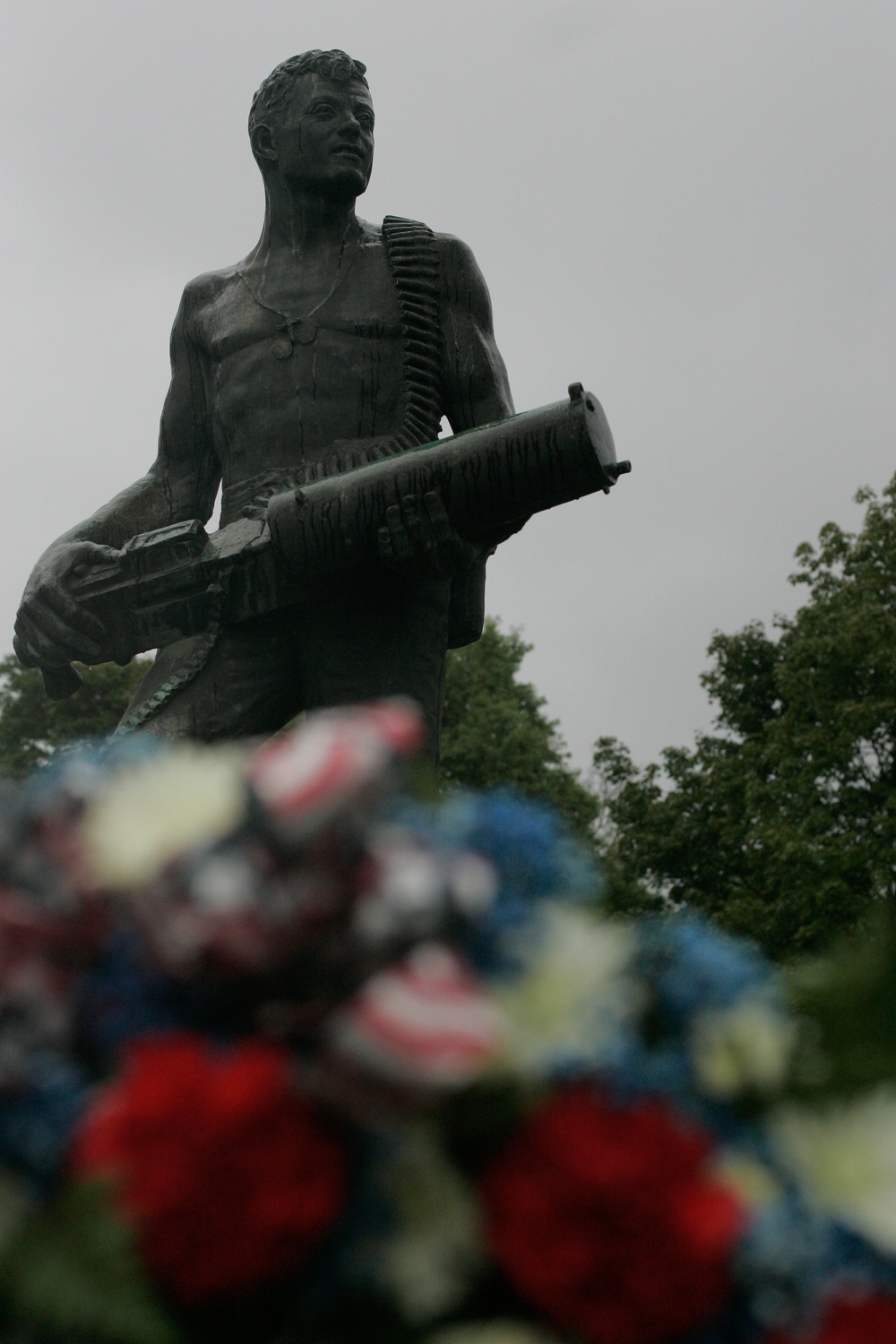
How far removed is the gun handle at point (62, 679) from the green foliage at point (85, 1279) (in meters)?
4.37

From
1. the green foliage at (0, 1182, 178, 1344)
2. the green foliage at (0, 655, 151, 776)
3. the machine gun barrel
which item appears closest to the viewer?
the green foliage at (0, 1182, 178, 1344)

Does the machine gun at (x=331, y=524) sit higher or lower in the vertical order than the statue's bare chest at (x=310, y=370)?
lower

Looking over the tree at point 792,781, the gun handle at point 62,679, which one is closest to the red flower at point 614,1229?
the gun handle at point 62,679

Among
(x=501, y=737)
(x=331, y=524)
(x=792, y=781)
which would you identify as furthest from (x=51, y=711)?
(x=331, y=524)

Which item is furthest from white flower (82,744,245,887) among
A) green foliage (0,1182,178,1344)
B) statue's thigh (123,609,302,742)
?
statue's thigh (123,609,302,742)

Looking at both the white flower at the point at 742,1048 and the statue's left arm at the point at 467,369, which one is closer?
the white flower at the point at 742,1048

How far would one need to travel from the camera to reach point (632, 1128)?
1.35 m

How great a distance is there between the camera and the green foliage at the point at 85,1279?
123 centimetres

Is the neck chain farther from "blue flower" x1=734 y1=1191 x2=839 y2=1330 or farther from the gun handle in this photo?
"blue flower" x1=734 y1=1191 x2=839 y2=1330

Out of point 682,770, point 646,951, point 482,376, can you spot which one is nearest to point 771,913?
point 682,770

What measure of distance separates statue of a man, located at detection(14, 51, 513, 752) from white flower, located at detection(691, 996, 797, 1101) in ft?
12.0

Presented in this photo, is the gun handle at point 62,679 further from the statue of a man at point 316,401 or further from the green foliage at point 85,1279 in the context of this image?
the green foliage at point 85,1279

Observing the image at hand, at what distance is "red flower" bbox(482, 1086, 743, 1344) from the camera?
1.26 m

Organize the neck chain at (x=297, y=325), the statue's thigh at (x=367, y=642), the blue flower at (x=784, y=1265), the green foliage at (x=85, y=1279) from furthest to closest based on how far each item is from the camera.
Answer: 1. the neck chain at (x=297, y=325)
2. the statue's thigh at (x=367, y=642)
3. the blue flower at (x=784, y=1265)
4. the green foliage at (x=85, y=1279)
